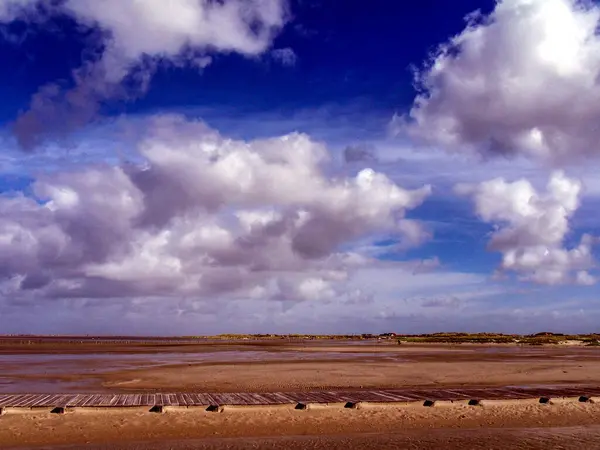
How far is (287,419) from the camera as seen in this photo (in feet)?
62.3

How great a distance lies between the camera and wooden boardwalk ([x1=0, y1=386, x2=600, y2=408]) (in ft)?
68.8

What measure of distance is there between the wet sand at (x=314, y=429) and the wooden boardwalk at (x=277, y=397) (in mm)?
1562

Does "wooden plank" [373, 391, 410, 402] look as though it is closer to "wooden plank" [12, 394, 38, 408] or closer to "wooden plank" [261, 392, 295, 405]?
"wooden plank" [261, 392, 295, 405]

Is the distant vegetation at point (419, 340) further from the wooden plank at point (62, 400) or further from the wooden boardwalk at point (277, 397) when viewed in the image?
the wooden plank at point (62, 400)

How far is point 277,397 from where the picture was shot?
2338 cm

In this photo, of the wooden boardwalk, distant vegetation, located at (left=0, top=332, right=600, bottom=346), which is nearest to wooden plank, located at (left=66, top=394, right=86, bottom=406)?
the wooden boardwalk

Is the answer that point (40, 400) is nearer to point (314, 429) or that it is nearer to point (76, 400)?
point (76, 400)

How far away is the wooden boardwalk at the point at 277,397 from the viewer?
2098 centimetres

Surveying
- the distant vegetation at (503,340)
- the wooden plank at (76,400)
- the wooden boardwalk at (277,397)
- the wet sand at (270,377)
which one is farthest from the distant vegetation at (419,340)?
the wooden plank at (76,400)

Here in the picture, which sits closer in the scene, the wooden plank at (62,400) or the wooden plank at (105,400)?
the wooden plank at (105,400)

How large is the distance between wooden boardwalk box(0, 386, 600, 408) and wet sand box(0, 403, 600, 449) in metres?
1.56

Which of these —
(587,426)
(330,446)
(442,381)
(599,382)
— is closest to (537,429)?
(587,426)

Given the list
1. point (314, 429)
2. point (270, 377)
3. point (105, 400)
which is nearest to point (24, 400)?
point (105, 400)

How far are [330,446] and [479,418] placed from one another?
6.94m
